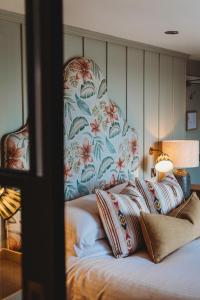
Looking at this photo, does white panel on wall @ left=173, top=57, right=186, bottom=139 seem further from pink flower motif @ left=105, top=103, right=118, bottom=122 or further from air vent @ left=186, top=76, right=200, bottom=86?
pink flower motif @ left=105, top=103, right=118, bottom=122

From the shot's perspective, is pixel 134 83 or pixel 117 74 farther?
pixel 134 83

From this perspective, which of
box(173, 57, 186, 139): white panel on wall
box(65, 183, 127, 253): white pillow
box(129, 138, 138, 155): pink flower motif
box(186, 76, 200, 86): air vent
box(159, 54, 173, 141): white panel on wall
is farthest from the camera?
box(186, 76, 200, 86): air vent

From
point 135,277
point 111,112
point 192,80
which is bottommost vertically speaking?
point 135,277

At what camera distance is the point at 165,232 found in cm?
275

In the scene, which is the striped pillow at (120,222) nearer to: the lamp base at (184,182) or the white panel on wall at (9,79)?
the white panel on wall at (9,79)

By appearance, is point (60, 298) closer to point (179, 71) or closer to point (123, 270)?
point (123, 270)

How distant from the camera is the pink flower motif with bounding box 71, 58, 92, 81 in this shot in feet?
10.6

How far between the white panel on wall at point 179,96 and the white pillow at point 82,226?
2.09m

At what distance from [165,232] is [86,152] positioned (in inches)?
36.3

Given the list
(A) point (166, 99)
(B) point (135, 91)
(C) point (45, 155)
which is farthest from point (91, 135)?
(C) point (45, 155)

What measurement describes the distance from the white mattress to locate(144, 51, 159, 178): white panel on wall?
1511 millimetres

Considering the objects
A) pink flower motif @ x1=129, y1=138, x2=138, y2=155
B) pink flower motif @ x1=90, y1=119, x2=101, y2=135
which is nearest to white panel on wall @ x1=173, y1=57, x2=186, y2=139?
pink flower motif @ x1=129, y1=138, x2=138, y2=155

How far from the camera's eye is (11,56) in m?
2.58

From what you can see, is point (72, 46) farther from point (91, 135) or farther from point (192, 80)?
point (192, 80)
